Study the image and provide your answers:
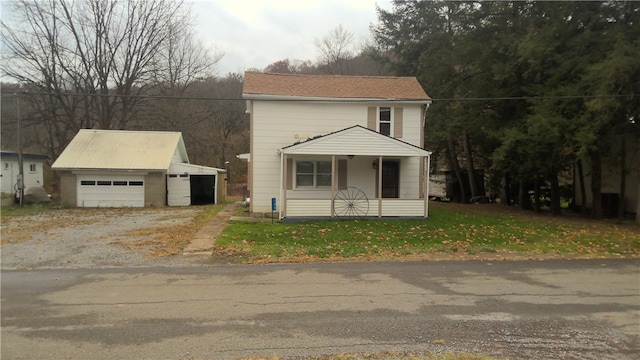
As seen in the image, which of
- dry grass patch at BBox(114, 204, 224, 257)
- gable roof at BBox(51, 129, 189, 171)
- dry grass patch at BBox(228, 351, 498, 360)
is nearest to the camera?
dry grass patch at BBox(228, 351, 498, 360)

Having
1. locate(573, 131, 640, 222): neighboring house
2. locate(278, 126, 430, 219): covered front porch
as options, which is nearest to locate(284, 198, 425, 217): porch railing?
locate(278, 126, 430, 219): covered front porch

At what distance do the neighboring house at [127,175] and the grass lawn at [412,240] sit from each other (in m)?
11.4

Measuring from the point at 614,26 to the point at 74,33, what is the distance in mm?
34661

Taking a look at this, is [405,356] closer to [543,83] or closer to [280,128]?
[280,128]

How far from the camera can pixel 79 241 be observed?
11.3 m

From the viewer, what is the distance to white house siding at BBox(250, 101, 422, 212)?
16766 millimetres

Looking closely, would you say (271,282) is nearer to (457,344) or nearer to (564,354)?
(457,344)

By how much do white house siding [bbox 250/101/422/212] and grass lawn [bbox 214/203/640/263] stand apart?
2673mm

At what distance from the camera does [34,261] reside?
28.6ft

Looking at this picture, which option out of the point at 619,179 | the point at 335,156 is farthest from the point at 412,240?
the point at 619,179

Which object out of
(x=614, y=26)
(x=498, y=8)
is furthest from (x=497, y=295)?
(x=498, y=8)

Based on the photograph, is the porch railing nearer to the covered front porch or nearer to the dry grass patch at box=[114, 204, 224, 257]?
the covered front porch

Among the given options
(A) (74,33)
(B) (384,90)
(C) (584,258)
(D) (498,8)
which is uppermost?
(A) (74,33)

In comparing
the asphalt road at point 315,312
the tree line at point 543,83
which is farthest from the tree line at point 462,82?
the asphalt road at point 315,312
